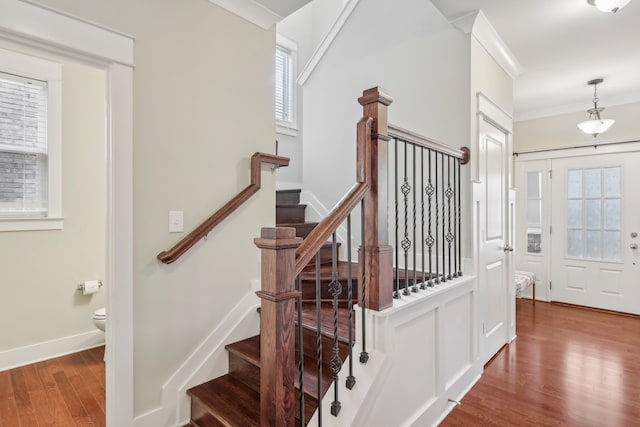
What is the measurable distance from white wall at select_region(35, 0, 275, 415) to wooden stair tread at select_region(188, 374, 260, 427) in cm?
23

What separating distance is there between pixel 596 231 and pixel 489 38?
3.16 m

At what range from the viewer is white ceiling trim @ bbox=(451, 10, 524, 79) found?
2408 mm

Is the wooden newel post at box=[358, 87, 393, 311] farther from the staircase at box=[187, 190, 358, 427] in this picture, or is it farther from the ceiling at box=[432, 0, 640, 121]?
the ceiling at box=[432, 0, 640, 121]

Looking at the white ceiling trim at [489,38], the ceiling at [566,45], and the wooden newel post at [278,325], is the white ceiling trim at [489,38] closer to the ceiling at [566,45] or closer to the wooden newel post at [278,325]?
the ceiling at [566,45]

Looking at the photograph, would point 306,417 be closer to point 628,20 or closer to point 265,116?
point 265,116

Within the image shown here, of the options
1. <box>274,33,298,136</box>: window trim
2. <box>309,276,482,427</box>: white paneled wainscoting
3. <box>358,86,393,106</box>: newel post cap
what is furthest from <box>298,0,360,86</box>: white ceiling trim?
<box>309,276,482,427</box>: white paneled wainscoting

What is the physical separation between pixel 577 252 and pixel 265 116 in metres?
4.43

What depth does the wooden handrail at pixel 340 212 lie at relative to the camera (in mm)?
1238

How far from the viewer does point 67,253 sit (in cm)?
297

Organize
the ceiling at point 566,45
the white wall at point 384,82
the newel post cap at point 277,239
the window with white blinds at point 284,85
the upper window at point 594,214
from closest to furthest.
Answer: the newel post cap at point 277,239 → the ceiling at point 566,45 → the white wall at point 384,82 → the upper window at point 594,214 → the window with white blinds at point 284,85

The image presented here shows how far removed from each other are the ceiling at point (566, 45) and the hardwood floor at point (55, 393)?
11.2 ft

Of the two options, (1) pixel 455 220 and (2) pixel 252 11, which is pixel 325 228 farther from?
(2) pixel 252 11

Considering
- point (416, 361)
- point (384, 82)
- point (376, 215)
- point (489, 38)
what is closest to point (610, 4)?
point (489, 38)

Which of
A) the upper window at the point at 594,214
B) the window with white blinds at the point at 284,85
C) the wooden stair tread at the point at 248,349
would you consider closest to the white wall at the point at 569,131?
the upper window at the point at 594,214
